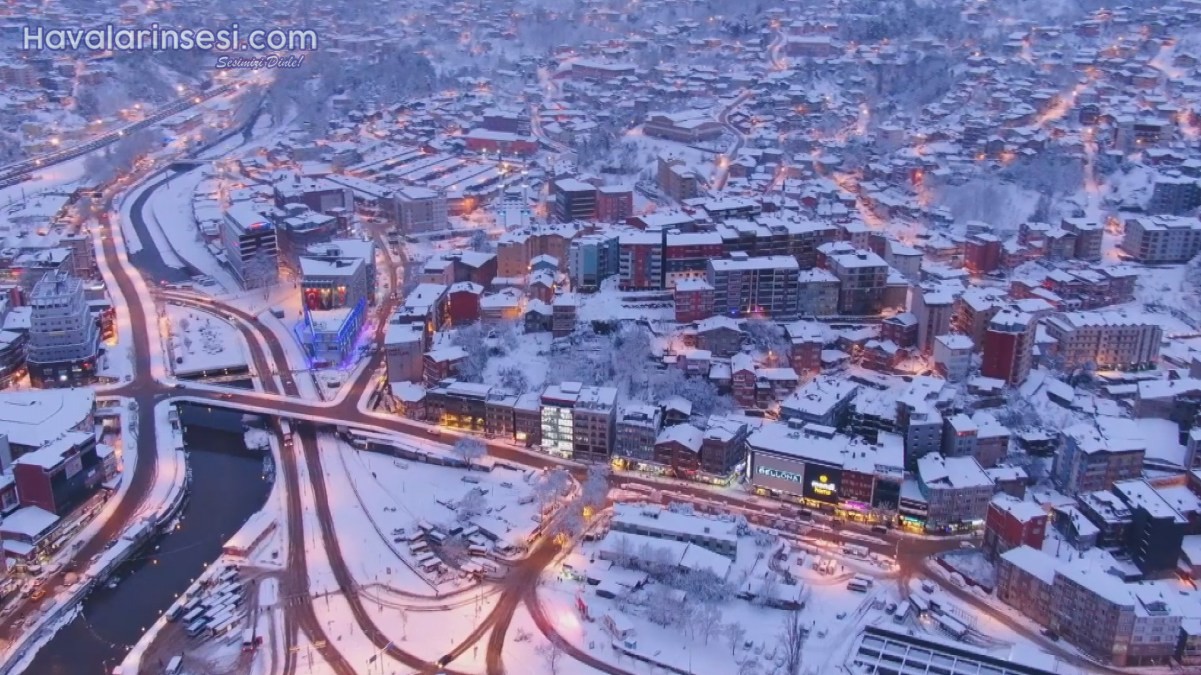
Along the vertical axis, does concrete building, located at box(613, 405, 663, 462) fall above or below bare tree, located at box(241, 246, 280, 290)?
below

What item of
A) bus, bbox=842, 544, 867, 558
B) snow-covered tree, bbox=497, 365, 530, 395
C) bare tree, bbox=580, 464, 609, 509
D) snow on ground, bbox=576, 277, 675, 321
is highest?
snow on ground, bbox=576, 277, 675, 321

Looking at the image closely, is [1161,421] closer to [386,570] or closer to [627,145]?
[386,570]

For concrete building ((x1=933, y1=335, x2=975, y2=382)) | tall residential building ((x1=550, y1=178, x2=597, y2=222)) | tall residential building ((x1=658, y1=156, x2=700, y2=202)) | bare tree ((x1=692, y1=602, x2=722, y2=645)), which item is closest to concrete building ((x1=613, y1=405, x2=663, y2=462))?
bare tree ((x1=692, y1=602, x2=722, y2=645))

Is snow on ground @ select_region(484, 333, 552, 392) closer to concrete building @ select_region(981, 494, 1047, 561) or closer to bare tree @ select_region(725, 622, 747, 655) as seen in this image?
bare tree @ select_region(725, 622, 747, 655)

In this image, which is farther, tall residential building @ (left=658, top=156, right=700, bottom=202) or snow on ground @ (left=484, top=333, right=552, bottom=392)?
tall residential building @ (left=658, top=156, right=700, bottom=202)

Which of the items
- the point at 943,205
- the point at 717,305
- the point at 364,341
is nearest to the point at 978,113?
the point at 943,205

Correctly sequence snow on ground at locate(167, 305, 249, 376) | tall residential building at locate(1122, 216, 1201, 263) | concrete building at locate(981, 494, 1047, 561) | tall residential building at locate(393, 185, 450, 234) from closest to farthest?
concrete building at locate(981, 494, 1047, 561) → snow on ground at locate(167, 305, 249, 376) → tall residential building at locate(1122, 216, 1201, 263) → tall residential building at locate(393, 185, 450, 234)
